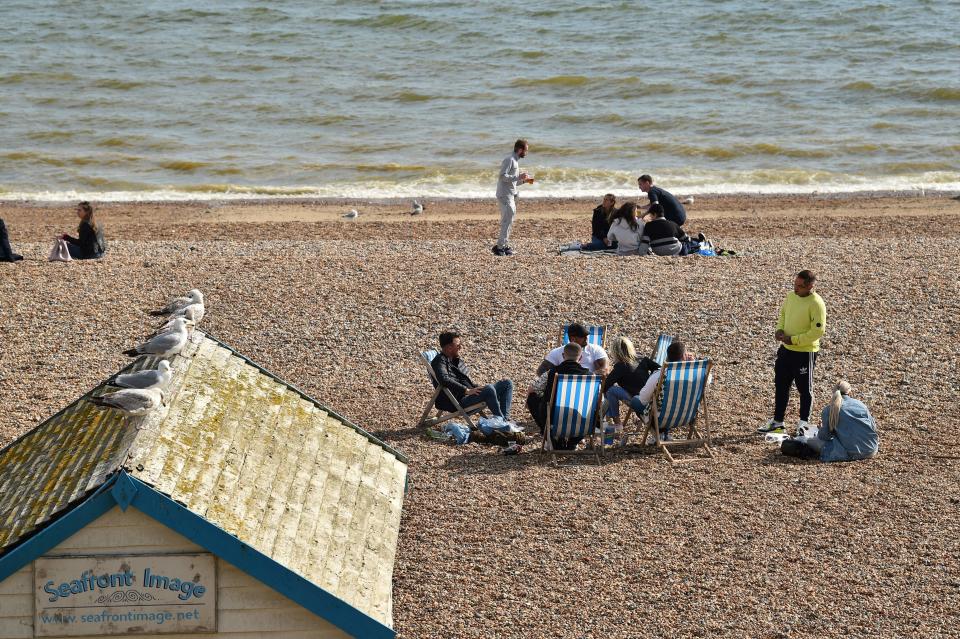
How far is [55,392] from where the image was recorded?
9.73 m

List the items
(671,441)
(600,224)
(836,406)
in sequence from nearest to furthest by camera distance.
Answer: (836,406) → (671,441) → (600,224)

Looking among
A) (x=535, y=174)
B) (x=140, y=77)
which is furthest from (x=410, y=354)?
(x=140, y=77)

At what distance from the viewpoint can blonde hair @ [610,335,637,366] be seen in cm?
873

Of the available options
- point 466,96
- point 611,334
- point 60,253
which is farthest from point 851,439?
point 466,96

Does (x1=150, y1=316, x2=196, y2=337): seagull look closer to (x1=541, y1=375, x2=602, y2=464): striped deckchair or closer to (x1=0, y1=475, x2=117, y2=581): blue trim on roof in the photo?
(x1=0, y1=475, x2=117, y2=581): blue trim on roof

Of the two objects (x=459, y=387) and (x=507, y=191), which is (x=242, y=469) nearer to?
(x=459, y=387)

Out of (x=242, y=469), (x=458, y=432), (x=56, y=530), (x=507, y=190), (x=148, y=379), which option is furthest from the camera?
(x=507, y=190)

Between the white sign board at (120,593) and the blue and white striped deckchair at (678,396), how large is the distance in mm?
4227

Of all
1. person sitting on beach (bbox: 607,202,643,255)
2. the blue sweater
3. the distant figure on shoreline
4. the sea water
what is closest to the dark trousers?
the blue sweater

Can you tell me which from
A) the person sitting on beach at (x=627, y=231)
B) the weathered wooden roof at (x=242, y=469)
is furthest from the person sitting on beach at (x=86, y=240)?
the weathered wooden roof at (x=242, y=469)

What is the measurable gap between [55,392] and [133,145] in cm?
1754

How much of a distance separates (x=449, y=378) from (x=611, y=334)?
282cm

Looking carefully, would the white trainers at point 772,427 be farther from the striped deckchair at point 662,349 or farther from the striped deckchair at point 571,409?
the striped deckchair at point 571,409

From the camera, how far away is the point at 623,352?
28.7ft
